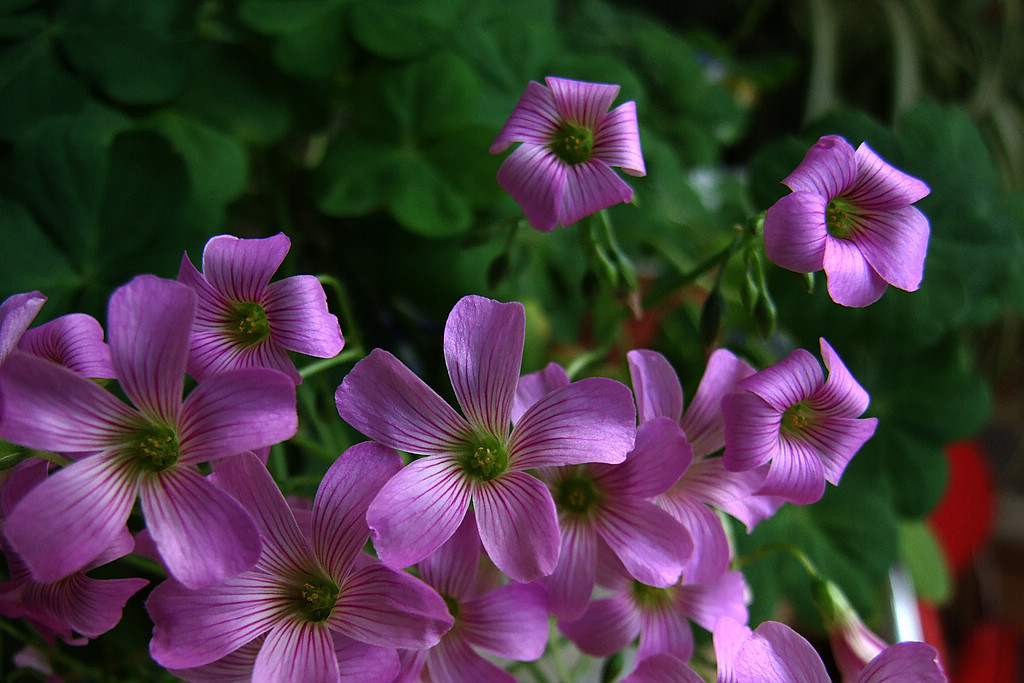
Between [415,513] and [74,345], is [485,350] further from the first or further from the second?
[74,345]

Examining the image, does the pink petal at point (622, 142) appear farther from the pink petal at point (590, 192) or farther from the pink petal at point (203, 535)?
Answer: the pink petal at point (203, 535)

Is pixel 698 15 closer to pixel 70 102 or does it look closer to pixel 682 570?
pixel 70 102

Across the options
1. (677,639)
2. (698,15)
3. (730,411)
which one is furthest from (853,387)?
(698,15)

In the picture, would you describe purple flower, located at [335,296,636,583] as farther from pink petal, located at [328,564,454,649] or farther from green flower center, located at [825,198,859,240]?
green flower center, located at [825,198,859,240]

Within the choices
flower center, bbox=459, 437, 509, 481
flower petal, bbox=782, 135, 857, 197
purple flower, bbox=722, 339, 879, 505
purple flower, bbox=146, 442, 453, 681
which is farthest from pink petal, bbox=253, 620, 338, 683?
flower petal, bbox=782, 135, 857, 197

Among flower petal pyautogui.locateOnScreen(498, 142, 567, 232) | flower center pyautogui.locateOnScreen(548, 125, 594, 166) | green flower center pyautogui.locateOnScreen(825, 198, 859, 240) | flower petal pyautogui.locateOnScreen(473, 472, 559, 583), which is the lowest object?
flower petal pyautogui.locateOnScreen(473, 472, 559, 583)

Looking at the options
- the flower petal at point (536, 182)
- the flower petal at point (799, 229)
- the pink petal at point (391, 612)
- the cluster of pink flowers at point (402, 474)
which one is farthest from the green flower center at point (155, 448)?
the flower petal at point (799, 229)

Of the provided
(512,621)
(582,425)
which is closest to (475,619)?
(512,621)
